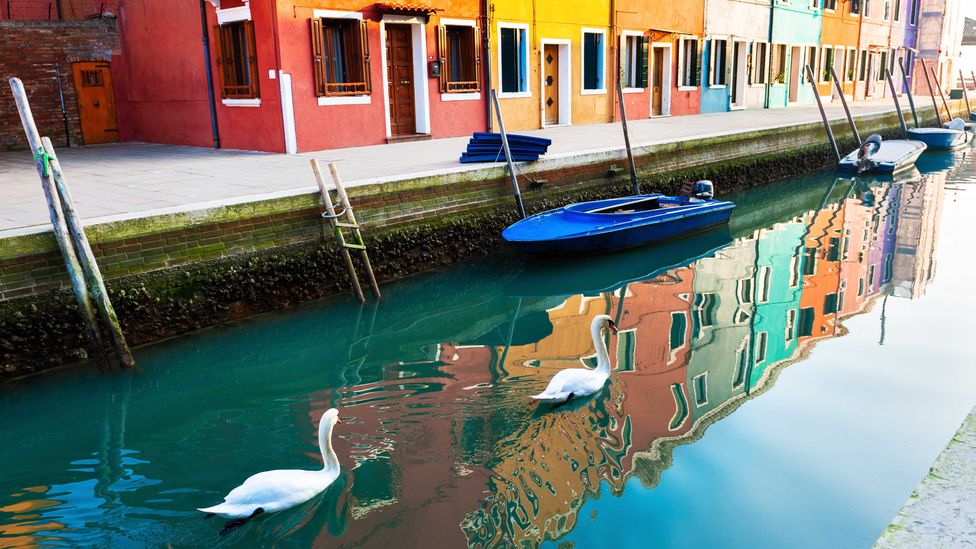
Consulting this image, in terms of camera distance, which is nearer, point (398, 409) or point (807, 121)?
point (398, 409)

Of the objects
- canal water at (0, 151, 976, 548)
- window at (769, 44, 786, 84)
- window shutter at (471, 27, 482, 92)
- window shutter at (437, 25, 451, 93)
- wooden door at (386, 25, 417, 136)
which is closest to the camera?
canal water at (0, 151, 976, 548)

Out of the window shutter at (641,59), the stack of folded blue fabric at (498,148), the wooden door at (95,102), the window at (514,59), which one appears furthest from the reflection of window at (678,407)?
the window shutter at (641,59)

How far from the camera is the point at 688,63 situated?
22.1m

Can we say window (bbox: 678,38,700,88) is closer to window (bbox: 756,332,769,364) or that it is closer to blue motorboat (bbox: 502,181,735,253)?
blue motorboat (bbox: 502,181,735,253)

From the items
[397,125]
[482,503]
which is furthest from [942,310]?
[397,125]

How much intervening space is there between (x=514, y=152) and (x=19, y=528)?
8.26 metres

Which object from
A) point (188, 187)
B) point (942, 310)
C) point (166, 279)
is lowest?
point (942, 310)

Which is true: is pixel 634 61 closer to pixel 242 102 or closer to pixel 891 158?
pixel 891 158

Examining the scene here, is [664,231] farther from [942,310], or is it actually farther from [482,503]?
[482,503]

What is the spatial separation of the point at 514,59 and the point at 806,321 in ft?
32.8

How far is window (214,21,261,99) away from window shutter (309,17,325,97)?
99 cm

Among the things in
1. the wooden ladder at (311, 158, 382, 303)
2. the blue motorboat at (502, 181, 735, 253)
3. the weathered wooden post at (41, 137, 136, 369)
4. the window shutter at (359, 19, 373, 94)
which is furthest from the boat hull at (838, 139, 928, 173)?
the weathered wooden post at (41, 137, 136, 369)

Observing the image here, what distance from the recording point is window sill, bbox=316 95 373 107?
12922mm

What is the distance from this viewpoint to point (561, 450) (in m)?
5.13
